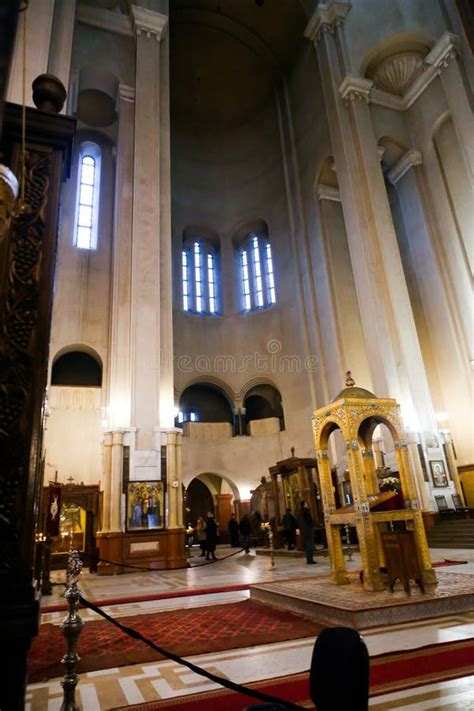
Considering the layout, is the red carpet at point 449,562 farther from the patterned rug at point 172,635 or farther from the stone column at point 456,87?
the stone column at point 456,87

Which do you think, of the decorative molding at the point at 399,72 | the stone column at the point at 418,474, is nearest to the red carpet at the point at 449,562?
the stone column at the point at 418,474

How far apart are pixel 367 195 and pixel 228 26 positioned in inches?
541

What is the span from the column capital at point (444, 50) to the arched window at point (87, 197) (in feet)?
40.3

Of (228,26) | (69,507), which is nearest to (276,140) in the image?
(228,26)

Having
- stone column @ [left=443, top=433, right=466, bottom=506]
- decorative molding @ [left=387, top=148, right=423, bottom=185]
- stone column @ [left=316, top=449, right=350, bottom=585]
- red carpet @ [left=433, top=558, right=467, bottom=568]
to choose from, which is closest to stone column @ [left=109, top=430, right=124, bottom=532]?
stone column @ [left=316, top=449, right=350, bottom=585]

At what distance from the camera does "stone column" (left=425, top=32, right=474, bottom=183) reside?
47.0 ft

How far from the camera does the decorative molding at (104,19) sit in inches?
607

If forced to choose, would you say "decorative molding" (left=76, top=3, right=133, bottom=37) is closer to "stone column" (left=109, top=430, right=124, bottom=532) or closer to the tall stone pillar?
the tall stone pillar

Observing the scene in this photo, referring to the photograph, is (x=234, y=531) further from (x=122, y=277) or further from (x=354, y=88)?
(x=354, y=88)

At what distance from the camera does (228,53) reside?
2309 centimetres

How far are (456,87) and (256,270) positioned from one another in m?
10.5

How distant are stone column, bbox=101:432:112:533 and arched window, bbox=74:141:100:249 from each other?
7.28m

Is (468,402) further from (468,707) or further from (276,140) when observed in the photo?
(276,140)

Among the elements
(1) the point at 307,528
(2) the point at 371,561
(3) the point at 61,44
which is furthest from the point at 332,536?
(3) the point at 61,44
